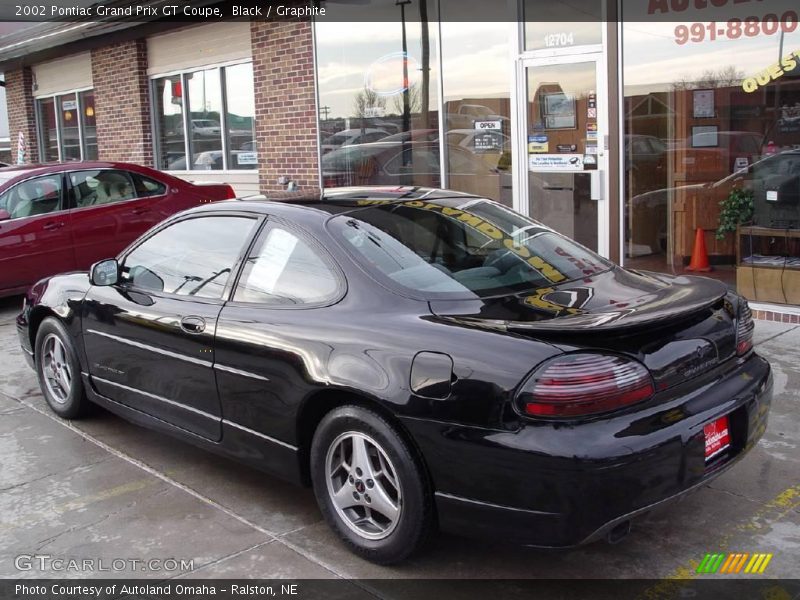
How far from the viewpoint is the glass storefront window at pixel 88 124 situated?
1666 cm

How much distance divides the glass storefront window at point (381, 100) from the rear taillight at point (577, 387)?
7.29 m

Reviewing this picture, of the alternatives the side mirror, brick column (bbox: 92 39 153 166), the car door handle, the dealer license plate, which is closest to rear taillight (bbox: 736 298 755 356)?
the dealer license plate

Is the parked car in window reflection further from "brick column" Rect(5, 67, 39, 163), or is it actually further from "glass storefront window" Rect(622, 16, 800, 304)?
"brick column" Rect(5, 67, 39, 163)

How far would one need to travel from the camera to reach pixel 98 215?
984 centimetres

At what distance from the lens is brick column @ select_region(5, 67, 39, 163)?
18797mm

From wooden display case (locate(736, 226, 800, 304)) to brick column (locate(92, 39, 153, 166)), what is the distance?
33.9 feet

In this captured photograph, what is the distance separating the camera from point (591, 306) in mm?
3654

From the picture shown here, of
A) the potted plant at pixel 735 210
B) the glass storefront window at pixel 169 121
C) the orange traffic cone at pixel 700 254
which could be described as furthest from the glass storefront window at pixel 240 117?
the potted plant at pixel 735 210

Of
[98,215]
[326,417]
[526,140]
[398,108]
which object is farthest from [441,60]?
[326,417]

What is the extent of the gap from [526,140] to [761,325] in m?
3.15

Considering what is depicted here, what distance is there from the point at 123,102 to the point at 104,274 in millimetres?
11088

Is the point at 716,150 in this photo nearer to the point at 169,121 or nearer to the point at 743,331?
the point at 743,331

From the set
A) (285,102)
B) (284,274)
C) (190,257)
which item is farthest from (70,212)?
(284,274)

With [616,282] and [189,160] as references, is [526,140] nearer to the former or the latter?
[616,282]
